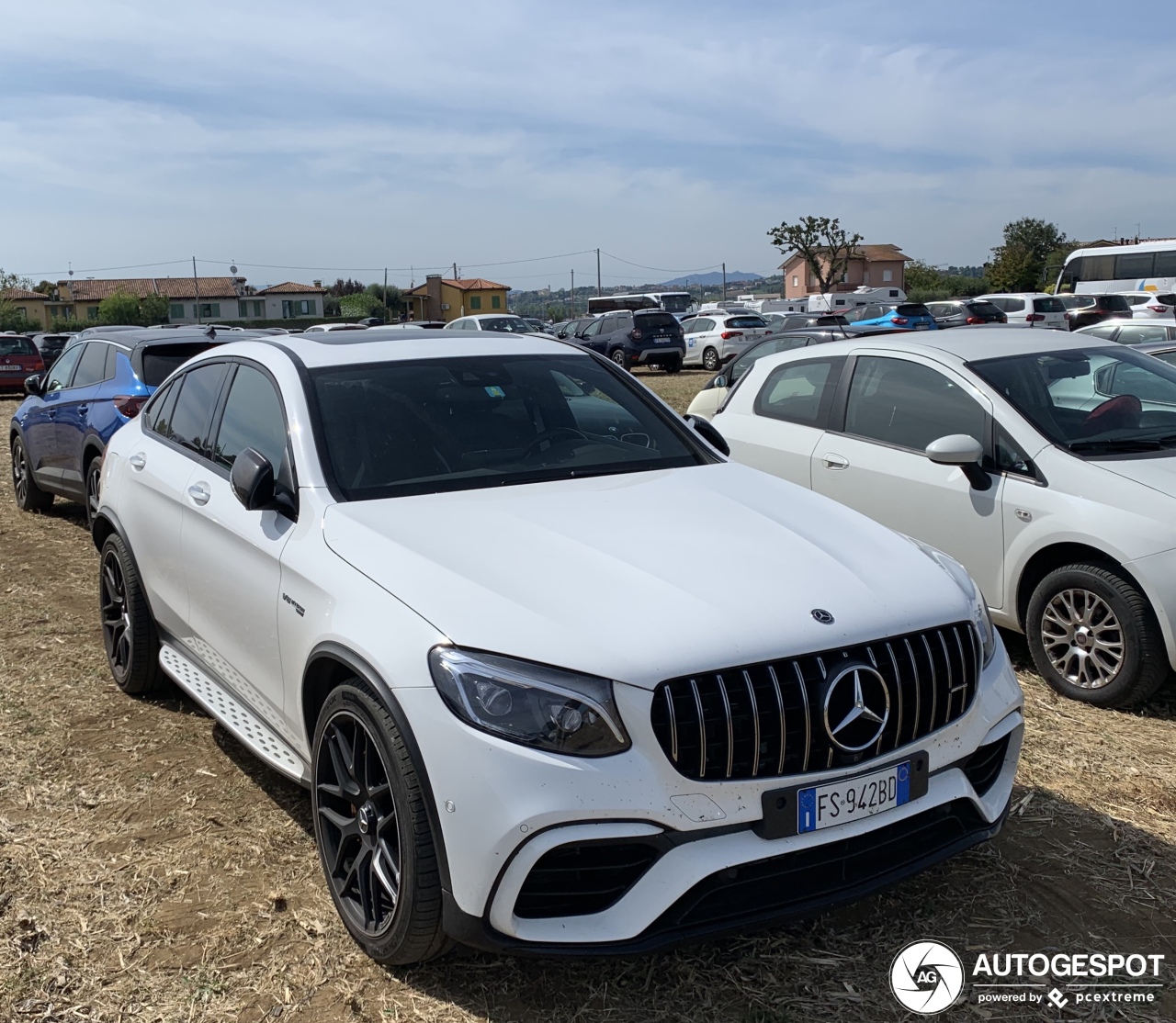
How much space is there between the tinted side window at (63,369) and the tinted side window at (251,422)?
229 inches

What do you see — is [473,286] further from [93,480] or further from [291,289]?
[93,480]

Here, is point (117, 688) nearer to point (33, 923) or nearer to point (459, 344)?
point (33, 923)

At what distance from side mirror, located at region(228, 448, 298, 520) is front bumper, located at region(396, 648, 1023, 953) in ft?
3.61

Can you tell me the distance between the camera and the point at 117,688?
531cm

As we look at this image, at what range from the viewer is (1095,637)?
489 cm

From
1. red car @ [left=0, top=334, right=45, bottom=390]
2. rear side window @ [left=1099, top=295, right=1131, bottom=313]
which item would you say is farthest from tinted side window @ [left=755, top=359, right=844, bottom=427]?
rear side window @ [left=1099, top=295, right=1131, bottom=313]

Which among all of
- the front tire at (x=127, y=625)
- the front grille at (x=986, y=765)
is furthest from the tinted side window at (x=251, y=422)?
the front grille at (x=986, y=765)

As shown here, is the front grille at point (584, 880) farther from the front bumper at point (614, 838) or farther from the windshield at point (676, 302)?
the windshield at point (676, 302)

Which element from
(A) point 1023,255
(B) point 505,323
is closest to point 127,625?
(B) point 505,323

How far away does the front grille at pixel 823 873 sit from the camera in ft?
8.50

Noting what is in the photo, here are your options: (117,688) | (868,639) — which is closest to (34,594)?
(117,688)

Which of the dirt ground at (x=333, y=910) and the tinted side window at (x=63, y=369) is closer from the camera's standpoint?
the dirt ground at (x=333, y=910)

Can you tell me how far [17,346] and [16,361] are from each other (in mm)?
444

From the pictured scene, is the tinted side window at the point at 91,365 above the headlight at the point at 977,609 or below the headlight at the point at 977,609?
above
